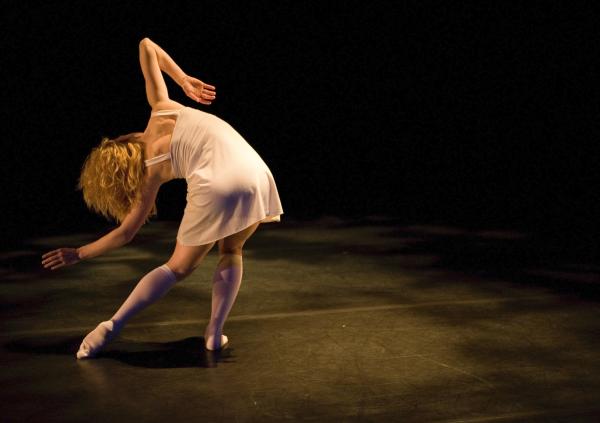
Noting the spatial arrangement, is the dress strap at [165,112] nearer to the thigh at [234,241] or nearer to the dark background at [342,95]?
the thigh at [234,241]

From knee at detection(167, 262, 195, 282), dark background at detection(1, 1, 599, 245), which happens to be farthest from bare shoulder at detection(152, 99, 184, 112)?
dark background at detection(1, 1, 599, 245)

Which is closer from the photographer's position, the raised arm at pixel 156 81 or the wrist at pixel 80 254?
the wrist at pixel 80 254

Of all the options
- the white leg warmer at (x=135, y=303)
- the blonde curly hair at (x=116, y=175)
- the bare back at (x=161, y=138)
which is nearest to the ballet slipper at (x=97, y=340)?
the white leg warmer at (x=135, y=303)

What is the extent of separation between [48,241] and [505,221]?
3.09 m

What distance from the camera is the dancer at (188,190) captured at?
9.34 ft

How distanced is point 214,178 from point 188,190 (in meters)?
0.14

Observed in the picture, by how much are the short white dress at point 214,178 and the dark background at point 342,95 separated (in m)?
3.49

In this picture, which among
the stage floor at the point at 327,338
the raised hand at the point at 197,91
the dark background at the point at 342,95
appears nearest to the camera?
the stage floor at the point at 327,338

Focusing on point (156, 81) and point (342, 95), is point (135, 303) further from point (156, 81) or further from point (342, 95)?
point (342, 95)

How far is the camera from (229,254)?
9.99 feet

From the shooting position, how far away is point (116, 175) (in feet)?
9.41

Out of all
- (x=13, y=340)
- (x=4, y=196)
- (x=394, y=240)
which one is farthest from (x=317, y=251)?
(x=4, y=196)

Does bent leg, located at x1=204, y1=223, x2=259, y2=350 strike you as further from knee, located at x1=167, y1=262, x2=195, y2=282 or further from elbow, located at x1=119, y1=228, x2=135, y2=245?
elbow, located at x1=119, y1=228, x2=135, y2=245

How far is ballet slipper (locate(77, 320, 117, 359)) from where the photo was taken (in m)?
2.97
